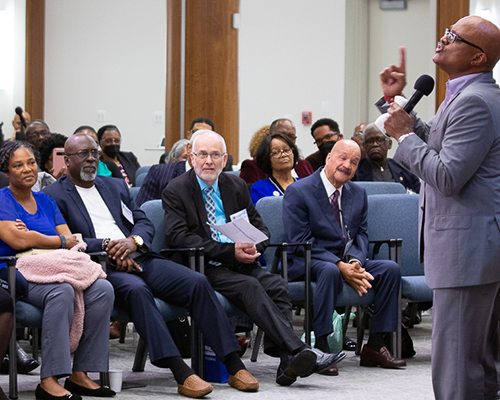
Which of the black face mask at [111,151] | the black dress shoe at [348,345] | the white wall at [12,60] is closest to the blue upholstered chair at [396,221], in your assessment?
the black dress shoe at [348,345]

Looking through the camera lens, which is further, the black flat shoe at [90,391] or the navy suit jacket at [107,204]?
the navy suit jacket at [107,204]

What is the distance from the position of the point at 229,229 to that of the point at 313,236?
663mm

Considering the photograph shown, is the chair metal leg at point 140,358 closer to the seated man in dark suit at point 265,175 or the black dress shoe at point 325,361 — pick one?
the black dress shoe at point 325,361

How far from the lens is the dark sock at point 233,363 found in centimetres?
354

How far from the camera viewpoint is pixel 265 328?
3621 mm

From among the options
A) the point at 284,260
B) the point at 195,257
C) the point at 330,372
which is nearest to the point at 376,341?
the point at 330,372

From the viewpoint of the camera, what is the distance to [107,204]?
390 cm

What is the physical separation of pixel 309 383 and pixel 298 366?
0.21 metres

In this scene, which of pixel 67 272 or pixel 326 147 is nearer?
pixel 67 272

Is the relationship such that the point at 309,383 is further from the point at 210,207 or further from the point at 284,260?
the point at 210,207

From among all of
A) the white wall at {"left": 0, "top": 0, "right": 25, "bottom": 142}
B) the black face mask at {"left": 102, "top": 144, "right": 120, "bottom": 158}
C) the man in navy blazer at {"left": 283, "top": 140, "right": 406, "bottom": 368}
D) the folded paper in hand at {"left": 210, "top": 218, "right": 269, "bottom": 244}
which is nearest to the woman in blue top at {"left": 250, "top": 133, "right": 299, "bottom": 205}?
the man in navy blazer at {"left": 283, "top": 140, "right": 406, "bottom": 368}

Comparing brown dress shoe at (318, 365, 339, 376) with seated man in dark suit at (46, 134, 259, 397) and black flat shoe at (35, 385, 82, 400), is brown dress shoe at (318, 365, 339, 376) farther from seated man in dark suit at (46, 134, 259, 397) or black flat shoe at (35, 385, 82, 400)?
black flat shoe at (35, 385, 82, 400)

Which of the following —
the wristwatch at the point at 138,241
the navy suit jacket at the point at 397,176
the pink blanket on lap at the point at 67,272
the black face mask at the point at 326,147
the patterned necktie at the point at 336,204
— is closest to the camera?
the pink blanket on lap at the point at 67,272

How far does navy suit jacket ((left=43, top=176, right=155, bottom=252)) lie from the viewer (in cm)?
374
